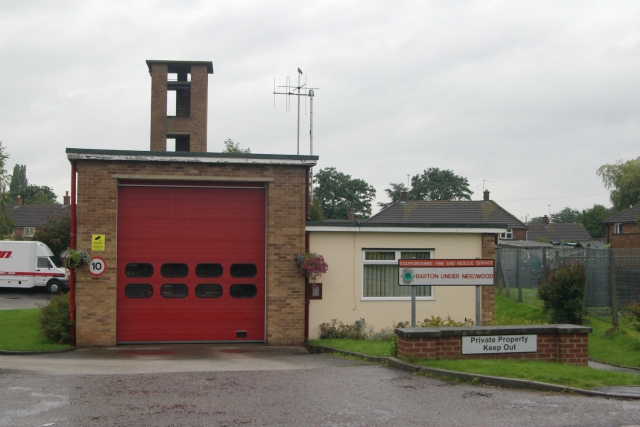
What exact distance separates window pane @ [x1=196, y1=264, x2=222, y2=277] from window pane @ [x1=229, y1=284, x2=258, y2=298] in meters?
0.48

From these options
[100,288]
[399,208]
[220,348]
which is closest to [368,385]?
[220,348]

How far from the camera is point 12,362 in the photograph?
39.4ft

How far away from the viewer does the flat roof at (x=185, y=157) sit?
1474cm

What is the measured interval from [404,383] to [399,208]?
145ft

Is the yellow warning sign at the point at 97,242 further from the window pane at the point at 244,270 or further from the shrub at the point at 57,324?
the window pane at the point at 244,270

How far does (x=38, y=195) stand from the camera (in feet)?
344

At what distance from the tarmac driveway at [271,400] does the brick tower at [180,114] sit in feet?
52.2

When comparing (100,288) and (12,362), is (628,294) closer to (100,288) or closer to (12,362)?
(100,288)

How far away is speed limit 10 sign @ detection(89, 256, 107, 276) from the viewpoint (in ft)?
48.2

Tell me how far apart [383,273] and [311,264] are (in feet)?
6.78

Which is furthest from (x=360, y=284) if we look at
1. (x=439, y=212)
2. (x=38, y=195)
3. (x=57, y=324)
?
(x=38, y=195)

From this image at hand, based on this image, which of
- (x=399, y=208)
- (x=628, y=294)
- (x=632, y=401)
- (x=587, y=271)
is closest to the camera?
(x=632, y=401)

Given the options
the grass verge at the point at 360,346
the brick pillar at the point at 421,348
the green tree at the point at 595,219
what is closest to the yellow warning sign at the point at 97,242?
the grass verge at the point at 360,346

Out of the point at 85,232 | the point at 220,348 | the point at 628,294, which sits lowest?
the point at 220,348
